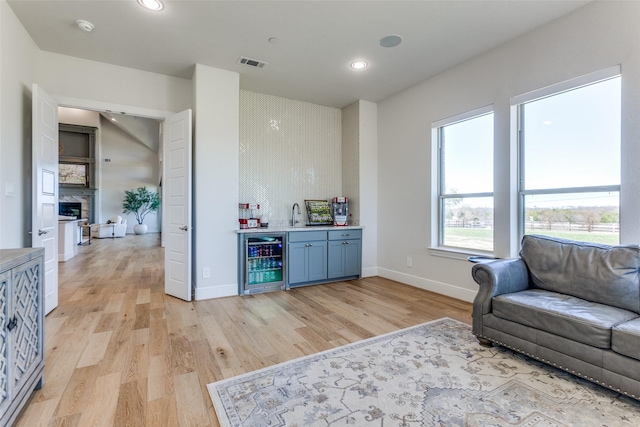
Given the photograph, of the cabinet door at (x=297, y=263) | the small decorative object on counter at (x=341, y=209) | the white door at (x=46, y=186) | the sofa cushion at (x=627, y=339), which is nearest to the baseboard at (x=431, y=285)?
the small decorative object on counter at (x=341, y=209)

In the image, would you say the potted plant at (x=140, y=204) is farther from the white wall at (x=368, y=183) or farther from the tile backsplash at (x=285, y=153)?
the white wall at (x=368, y=183)

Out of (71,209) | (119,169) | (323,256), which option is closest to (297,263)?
(323,256)

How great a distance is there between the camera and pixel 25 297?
1.73m

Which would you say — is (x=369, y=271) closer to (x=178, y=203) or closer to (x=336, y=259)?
(x=336, y=259)

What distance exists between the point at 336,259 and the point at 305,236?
2.21 feet

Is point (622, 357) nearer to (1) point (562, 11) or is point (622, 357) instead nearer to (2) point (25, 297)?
(1) point (562, 11)

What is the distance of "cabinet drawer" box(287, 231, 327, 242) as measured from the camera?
428 cm

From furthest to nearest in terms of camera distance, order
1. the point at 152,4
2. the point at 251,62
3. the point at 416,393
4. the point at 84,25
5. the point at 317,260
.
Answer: the point at 317,260 → the point at 251,62 → the point at 84,25 → the point at 152,4 → the point at 416,393

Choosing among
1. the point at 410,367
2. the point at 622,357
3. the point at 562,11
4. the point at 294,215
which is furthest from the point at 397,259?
the point at 562,11

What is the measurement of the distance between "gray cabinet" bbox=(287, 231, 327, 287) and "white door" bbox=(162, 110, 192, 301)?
1364 millimetres

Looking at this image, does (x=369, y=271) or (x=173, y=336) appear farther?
(x=369, y=271)

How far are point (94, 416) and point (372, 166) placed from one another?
4.48 m

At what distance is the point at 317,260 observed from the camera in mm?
4492

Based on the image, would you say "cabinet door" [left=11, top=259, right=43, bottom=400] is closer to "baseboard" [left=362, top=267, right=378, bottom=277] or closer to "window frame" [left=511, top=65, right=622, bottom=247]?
"baseboard" [left=362, top=267, right=378, bottom=277]
